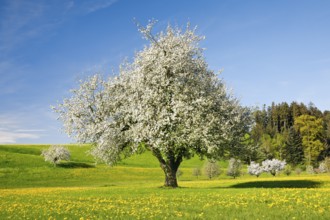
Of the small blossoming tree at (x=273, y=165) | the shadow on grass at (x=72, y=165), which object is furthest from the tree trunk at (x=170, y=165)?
the shadow on grass at (x=72, y=165)

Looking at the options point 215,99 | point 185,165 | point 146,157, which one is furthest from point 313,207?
point 146,157

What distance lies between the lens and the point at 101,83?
4612 cm

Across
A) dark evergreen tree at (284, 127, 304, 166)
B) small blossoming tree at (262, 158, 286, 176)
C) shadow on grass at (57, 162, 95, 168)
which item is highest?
dark evergreen tree at (284, 127, 304, 166)

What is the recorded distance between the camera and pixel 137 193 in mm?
35031

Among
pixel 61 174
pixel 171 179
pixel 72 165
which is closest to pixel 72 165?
pixel 72 165

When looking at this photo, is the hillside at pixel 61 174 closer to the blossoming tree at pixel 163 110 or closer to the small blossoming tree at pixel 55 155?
the small blossoming tree at pixel 55 155

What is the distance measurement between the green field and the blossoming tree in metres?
4.79

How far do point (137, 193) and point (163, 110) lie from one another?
9.31 m

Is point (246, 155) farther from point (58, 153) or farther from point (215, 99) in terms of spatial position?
point (58, 153)

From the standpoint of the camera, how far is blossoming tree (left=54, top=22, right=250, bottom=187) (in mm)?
39812

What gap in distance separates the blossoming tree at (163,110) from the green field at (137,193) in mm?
4791

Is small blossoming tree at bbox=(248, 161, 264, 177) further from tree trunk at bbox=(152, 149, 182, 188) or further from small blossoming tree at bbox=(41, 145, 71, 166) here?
tree trunk at bbox=(152, 149, 182, 188)

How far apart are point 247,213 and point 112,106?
94.5ft

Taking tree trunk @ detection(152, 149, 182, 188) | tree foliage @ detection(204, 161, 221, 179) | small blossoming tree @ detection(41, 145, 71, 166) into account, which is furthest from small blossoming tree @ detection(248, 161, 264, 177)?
tree trunk @ detection(152, 149, 182, 188)
